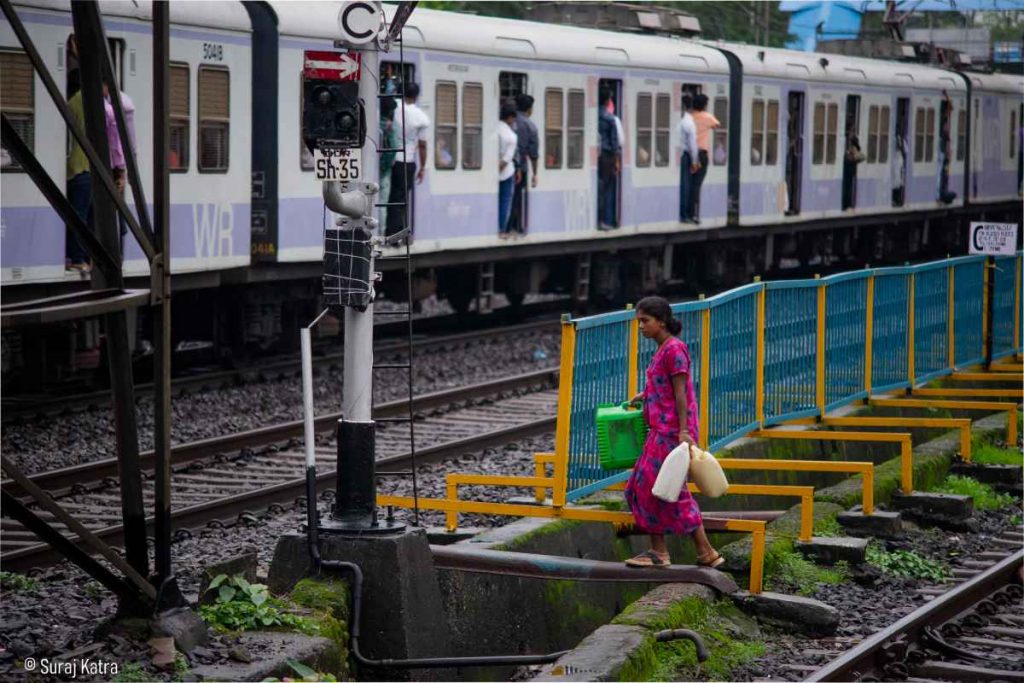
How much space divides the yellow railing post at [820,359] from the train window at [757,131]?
13054 mm

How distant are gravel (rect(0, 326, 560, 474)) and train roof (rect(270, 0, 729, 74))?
10.7ft

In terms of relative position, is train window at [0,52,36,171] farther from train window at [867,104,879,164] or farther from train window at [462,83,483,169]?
train window at [867,104,879,164]

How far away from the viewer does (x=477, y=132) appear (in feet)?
62.8

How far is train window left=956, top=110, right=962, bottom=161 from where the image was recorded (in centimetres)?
3341

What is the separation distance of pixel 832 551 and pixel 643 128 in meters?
13.7

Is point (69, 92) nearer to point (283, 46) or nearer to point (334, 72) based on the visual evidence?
point (283, 46)

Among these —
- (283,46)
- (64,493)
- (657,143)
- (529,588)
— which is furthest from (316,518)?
(657,143)

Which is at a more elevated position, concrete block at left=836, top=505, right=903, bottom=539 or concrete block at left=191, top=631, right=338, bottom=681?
concrete block at left=191, top=631, right=338, bottom=681

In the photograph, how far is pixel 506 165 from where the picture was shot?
19656mm

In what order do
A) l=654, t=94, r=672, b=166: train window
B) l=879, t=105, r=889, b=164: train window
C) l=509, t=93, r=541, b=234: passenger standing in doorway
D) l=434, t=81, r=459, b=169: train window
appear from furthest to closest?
l=879, t=105, r=889, b=164: train window, l=654, t=94, r=672, b=166: train window, l=509, t=93, r=541, b=234: passenger standing in doorway, l=434, t=81, r=459, b=169: train window

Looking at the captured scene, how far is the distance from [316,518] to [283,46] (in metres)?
9.10

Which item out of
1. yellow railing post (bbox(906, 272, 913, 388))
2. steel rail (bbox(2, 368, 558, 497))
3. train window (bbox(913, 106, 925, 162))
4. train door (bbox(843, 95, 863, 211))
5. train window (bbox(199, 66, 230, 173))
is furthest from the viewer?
train window (bbox(913, 106, 925, 162))

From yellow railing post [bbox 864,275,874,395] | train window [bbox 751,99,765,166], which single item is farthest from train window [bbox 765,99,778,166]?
yellow railing post [bbox 864,275,874,395]

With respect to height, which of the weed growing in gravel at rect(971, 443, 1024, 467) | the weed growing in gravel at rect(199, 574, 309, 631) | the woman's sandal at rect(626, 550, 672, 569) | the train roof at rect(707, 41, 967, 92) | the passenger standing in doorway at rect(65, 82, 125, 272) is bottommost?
the weed growing in gravel at rect(971, 443, 1024, 467)
